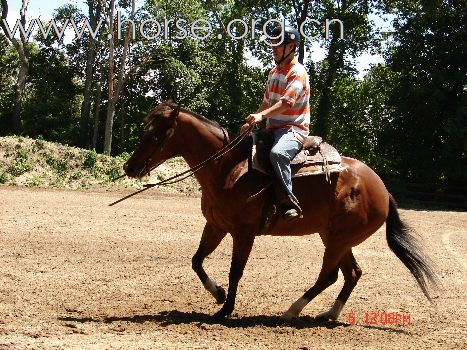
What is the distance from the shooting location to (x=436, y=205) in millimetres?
29938

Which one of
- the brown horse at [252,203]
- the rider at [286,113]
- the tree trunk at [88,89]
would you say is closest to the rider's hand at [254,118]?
the rider at [286,113]

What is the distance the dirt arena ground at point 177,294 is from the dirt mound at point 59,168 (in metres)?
10.0

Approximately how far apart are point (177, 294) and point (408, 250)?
3.00 metres

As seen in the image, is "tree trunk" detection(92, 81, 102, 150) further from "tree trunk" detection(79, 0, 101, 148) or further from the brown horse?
the brown horse

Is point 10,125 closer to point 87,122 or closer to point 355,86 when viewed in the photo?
point 87,122

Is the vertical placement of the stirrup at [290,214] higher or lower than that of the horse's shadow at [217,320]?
higher

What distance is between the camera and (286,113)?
6.94 meters

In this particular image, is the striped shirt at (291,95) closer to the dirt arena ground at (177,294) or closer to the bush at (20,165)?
the dirt arena ground at (177,294)

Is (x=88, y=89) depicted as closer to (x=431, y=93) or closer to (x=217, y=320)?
(x=431, y=93)

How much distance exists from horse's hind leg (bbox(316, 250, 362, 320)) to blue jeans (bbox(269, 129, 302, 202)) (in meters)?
1.36

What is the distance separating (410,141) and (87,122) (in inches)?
780

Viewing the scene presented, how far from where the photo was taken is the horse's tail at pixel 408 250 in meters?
7.49

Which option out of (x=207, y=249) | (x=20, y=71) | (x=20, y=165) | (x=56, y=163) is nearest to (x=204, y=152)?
(x=207, y=249)

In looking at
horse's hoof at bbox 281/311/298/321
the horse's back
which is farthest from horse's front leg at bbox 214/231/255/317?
horse's hoof at bbox 281/311/298/321
